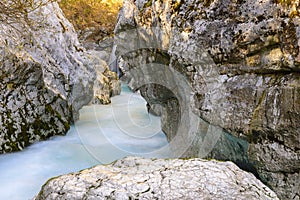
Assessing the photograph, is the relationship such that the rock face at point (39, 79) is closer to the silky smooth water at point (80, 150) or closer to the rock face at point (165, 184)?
the silky smooth water at point (80, 150)

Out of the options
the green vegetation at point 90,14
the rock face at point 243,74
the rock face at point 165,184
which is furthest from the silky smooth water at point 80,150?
the green vegetation at point 90,14

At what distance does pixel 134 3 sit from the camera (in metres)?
5.56

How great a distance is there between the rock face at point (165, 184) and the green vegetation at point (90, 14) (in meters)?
20.4

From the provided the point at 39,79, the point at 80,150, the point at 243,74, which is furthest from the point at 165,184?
the point at 39,79

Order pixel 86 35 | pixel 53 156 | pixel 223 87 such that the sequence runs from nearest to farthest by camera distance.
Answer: pixel 223 87
pixel 53 156
pixel 86 35

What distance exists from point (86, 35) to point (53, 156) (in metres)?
17.5

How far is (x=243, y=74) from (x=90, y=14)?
2128 cm

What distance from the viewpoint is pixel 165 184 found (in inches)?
95.4

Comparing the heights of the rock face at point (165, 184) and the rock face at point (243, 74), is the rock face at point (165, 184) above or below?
below

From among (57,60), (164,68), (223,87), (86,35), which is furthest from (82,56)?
(86,35)

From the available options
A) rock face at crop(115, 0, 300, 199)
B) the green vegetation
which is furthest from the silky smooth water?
the green vegetation

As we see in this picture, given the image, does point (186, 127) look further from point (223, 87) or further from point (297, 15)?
point (297, 15)

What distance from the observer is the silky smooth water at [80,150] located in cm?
448

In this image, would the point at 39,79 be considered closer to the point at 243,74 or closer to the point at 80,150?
the point at 80,150
